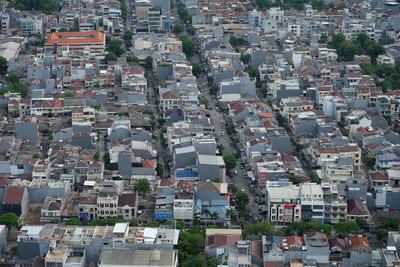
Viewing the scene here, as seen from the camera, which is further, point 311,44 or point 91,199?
point 311,44

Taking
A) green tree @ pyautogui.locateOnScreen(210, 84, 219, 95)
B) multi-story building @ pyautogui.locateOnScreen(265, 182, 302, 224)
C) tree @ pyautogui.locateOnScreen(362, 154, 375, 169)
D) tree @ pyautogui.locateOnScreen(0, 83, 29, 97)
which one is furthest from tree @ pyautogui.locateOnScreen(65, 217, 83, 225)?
green tree @ pyautogui.locateOnScreen(210, 84, 219, 95)

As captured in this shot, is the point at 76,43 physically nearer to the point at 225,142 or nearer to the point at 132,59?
the point at 132,59

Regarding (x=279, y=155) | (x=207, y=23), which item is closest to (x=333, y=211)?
(x=279, y=155)

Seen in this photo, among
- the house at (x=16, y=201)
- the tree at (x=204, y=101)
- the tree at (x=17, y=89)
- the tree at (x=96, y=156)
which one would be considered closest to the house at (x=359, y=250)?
the house at (x=16, y=201)

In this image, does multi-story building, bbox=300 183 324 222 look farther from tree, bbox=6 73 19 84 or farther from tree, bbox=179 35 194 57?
tree, bbox=179 35 194 57

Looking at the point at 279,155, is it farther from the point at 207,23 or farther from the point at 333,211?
the point at 207,23

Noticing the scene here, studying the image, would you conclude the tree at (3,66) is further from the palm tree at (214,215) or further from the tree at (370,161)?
the tree at (370,161)
